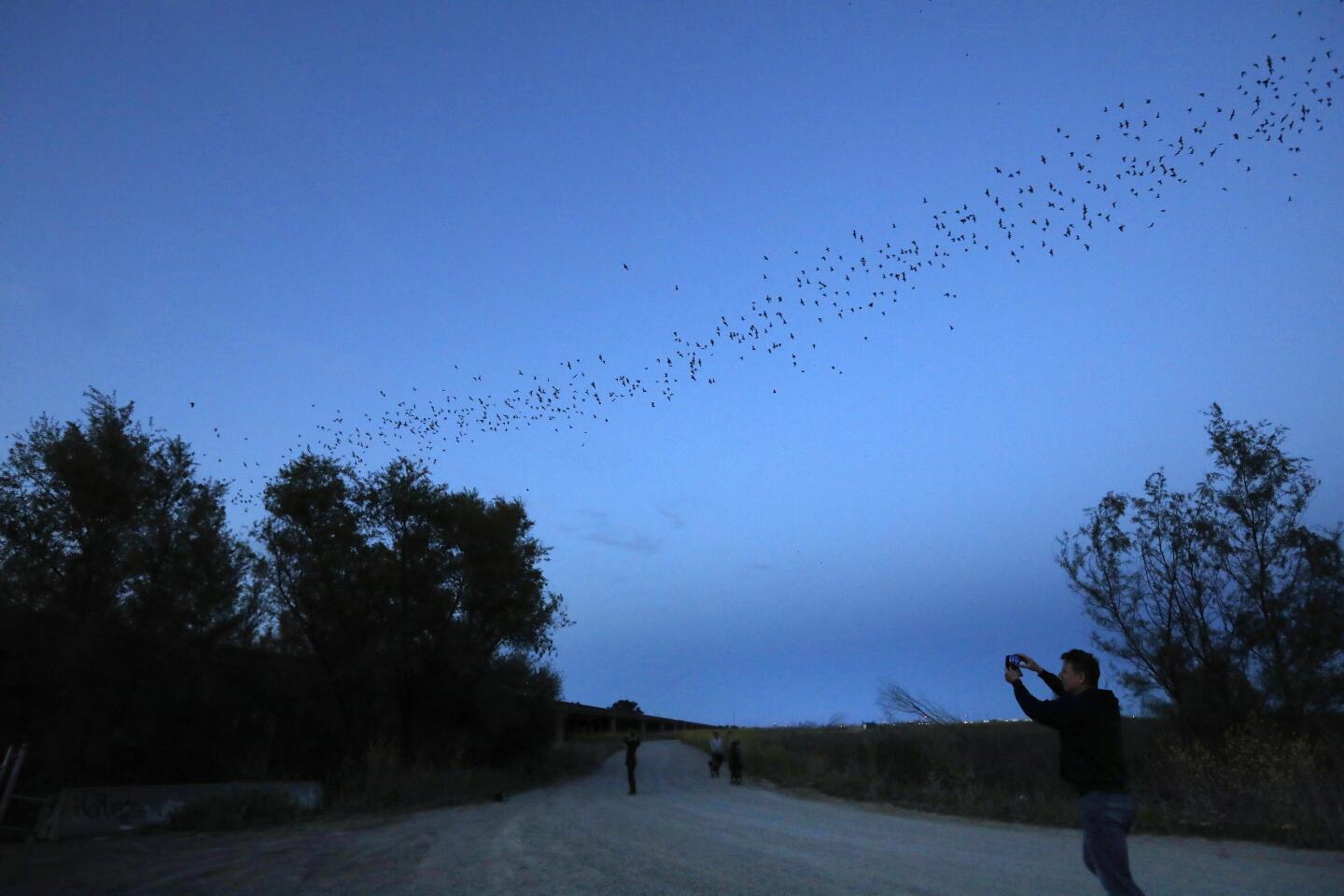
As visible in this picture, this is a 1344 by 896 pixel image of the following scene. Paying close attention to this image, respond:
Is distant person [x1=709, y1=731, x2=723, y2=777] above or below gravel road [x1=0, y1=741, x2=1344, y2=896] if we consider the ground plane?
above

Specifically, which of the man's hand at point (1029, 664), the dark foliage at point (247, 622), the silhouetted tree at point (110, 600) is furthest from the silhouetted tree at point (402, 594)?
the man's hand at point (1029, 664)

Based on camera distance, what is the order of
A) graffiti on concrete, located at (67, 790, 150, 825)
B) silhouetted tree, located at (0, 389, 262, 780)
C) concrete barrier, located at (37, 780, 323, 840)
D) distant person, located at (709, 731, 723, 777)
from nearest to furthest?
concrete barrier, located at (37, 780, 323, 840) → graffiti on concrete, located at (67, 790, 150, 825) → silhouetted tree, located at (0, 389, 262, 780) → distant person, located at (709, 731, 723, 777)

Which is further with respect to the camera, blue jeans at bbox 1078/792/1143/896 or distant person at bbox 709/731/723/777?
distant person at bbox 709/731/723/777

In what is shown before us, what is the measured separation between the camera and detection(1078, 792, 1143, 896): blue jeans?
17.3 feet

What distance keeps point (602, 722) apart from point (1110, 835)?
412ft

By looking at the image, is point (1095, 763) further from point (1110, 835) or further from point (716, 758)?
point (716, 758)

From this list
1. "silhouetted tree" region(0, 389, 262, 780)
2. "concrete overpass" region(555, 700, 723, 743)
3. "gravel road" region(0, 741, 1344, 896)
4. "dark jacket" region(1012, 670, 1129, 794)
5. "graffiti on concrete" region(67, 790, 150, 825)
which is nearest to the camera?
"dark jacket" region(1012, 670, 1129, 794)

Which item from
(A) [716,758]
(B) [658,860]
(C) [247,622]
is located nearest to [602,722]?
(A) [716,758]

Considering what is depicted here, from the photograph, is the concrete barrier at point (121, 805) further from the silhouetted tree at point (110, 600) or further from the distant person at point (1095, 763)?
the distant person at point (1095, 763)

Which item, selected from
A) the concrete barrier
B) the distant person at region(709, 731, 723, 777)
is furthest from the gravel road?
the distant person at region(709, 731, 723, 777)

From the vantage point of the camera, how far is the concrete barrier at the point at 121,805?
16.1 metres

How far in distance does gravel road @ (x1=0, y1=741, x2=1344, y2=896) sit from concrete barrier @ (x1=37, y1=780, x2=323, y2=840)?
89 centimetres

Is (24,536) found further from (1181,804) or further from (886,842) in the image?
(1181,804)

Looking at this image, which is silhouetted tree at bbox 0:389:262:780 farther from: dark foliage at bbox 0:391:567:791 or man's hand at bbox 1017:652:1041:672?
man's hand at bbox 1017:652:1041:672
